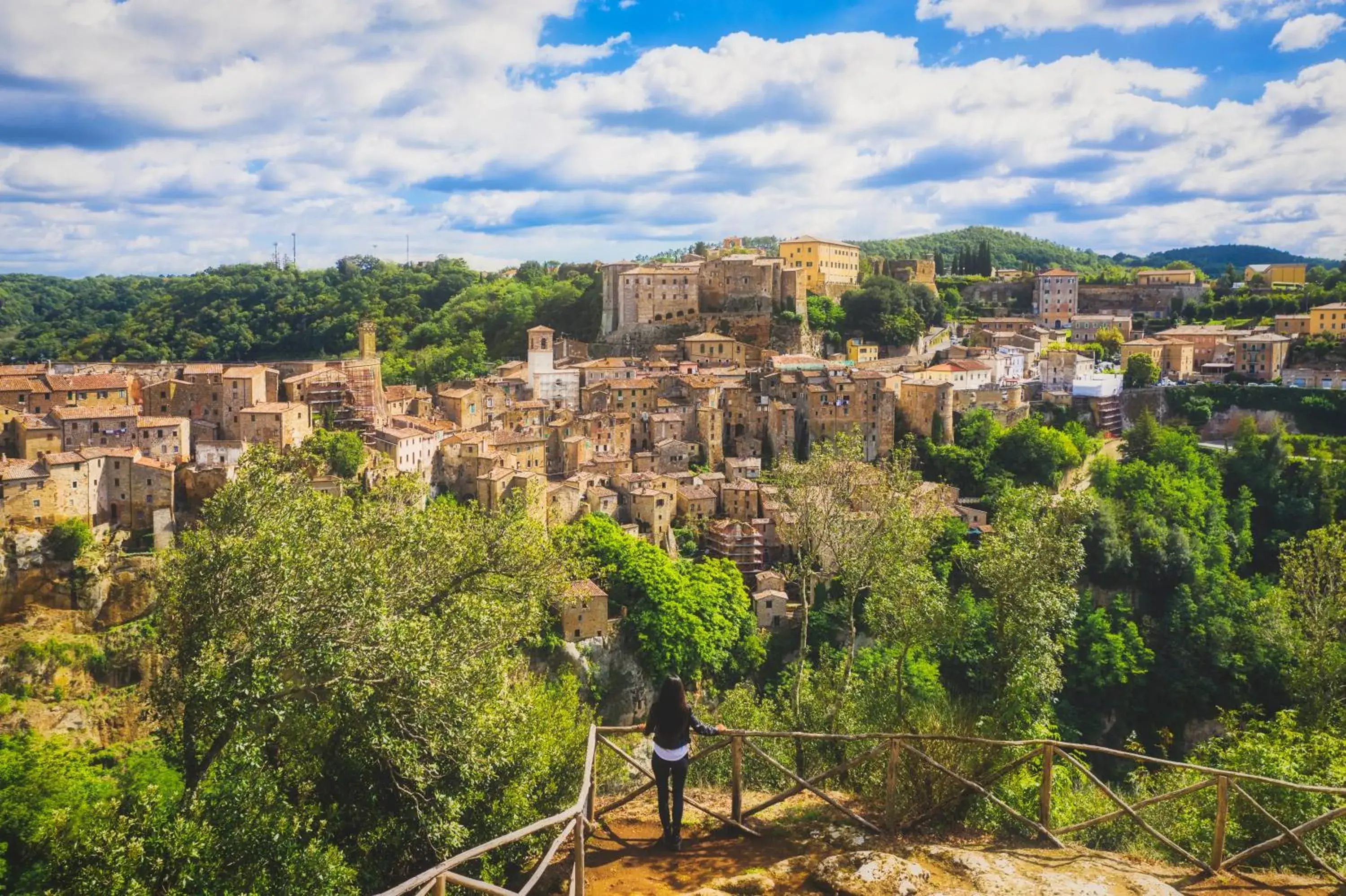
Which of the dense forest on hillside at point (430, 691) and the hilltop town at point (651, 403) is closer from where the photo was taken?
the dense forest on hillside at point (430, 691)

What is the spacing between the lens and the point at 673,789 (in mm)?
7961

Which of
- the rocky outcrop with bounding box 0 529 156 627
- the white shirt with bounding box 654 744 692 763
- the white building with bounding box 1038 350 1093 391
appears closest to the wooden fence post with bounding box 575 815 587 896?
the white shirt with bounding box 654 744 692 763

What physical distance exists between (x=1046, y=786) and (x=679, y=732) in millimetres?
3300

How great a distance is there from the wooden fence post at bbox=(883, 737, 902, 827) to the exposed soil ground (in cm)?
19

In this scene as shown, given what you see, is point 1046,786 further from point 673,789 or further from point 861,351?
point 861,351

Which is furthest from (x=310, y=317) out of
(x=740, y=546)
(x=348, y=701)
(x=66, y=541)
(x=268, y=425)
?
(x=348, y=701)

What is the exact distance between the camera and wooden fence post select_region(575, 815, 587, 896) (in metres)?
6.02

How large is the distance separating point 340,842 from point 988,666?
34.1 feet

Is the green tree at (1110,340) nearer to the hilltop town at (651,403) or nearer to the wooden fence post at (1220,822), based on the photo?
the hilltop town at (651,403)

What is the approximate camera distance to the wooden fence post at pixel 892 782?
814cm

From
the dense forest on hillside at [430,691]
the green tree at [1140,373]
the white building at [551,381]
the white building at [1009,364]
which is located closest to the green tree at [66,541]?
the dense forest on hillside at [430,691]

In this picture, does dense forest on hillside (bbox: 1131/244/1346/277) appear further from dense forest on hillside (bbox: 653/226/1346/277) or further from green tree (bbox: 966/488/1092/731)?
green tree (bbox: 966/488/1092/731)

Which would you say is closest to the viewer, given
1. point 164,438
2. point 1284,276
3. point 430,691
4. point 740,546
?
point 430,691

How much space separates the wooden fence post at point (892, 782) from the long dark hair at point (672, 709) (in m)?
1.86
